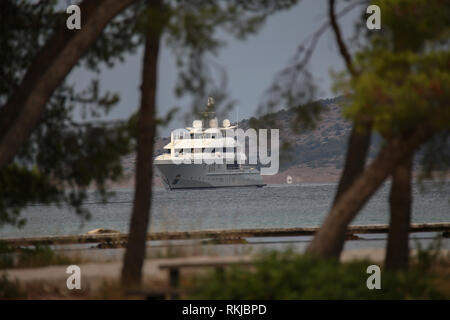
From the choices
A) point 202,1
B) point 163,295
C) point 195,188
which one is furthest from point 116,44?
point 195,188

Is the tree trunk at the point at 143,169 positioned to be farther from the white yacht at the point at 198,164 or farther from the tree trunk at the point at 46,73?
the white yacht at the point at 198,164

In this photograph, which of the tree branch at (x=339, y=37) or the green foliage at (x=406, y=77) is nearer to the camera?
the green foliage at (x=406, y=77)

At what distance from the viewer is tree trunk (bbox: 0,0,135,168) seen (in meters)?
7.61

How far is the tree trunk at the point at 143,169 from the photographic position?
8.03m

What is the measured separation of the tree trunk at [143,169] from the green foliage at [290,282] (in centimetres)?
134

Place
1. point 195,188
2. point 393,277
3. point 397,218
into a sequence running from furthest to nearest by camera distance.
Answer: point 195,188 → point 397,218 → point 393,277

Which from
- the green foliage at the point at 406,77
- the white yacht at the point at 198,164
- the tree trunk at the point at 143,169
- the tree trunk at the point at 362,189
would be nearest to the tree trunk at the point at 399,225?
the tree trunk at the point at 362,189

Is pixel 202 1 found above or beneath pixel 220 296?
above

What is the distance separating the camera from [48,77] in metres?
7.65

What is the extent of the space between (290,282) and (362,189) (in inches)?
45.0

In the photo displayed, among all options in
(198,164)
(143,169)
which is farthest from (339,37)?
(198,164)

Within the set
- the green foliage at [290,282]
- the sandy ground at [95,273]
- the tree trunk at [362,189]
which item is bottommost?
the sandy ground at [95,273]
